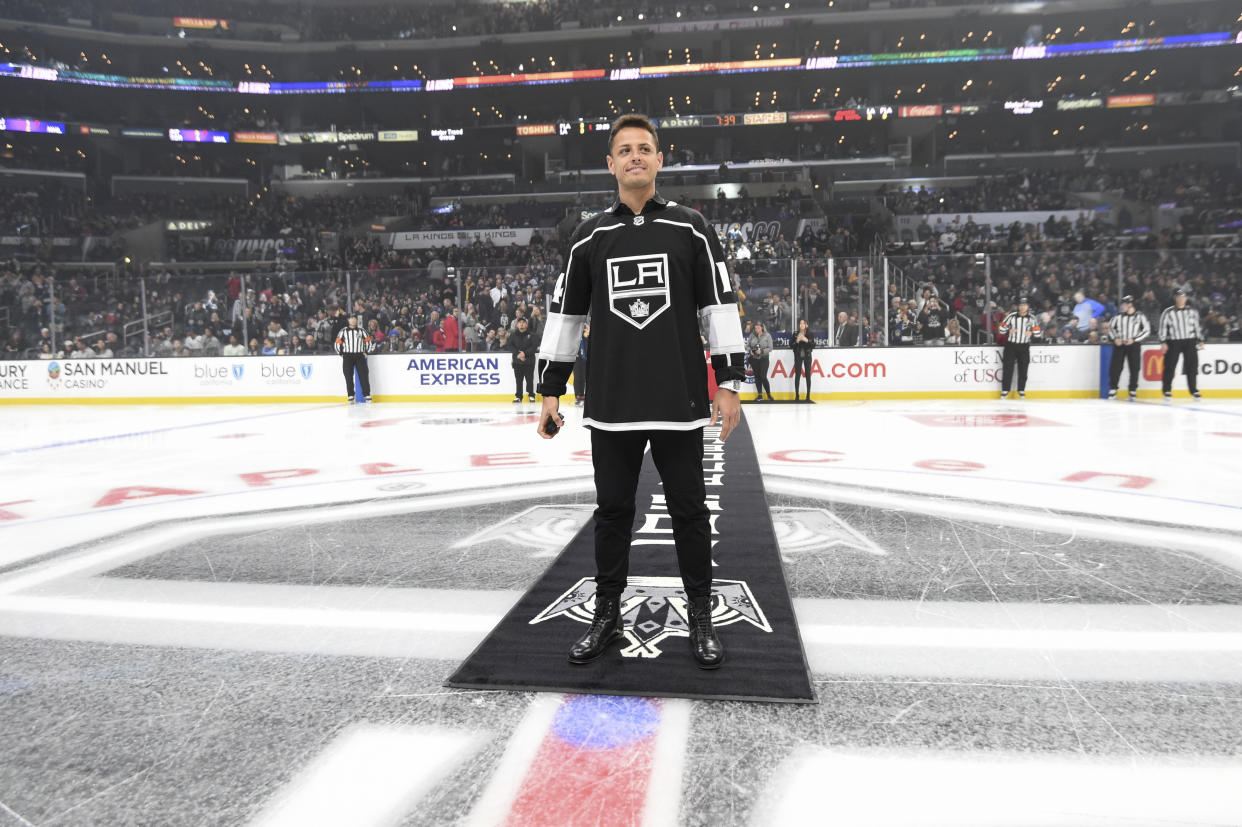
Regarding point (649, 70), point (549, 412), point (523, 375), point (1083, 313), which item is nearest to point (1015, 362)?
point (1083, 313)

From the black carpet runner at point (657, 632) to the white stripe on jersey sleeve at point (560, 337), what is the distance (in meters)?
0.93

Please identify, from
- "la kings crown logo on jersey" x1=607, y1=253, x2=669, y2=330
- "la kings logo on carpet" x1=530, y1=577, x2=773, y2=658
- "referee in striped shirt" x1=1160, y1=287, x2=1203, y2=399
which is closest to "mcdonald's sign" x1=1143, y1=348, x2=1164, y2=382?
"referee in striped shirt" x1=1160, y1=287, x2=1203, y2=399

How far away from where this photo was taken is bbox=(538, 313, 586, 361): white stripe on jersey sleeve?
2.31 meters

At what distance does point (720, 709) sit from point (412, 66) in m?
39.2

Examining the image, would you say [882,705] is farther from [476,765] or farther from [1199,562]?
[1199,562]

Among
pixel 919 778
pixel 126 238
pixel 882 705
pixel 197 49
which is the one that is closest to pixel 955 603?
pixel 882 705

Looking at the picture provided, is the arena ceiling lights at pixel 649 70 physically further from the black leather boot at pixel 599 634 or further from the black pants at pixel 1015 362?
the black leather boot at pixel 599 634

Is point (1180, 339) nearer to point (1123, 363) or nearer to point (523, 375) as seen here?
point (1123, 363)

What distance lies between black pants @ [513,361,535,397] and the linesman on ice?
9.61m

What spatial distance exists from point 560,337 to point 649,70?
33.4 meters

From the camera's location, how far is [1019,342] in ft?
36.3

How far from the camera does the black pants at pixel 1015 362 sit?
437 inches

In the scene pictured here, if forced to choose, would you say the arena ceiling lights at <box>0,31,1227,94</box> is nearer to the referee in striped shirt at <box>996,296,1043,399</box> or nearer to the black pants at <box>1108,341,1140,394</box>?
the referee in striped shirt at <box>996,296,1043,399</box>

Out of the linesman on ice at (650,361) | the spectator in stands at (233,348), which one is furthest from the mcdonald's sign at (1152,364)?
the spectator in stands at (233,348)
